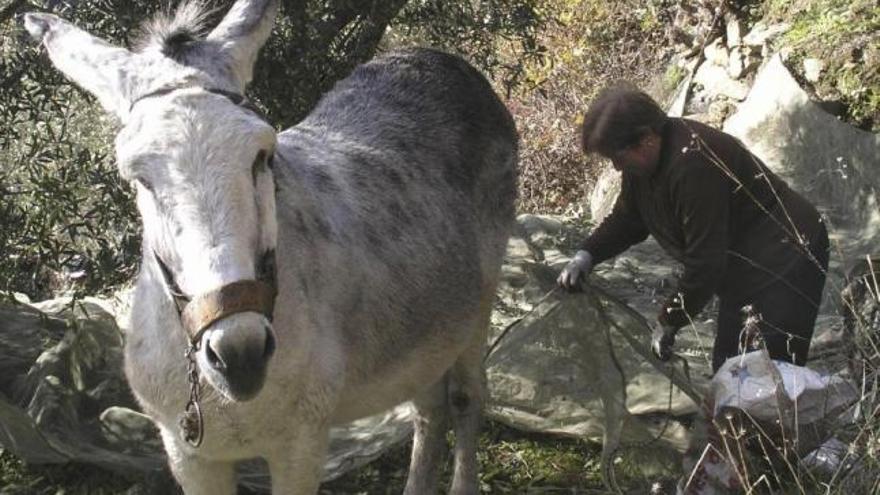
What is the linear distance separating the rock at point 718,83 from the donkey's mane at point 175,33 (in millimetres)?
6485

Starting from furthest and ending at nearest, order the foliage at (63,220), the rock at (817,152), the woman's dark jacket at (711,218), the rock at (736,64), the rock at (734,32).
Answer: the rock at (734,32) → the rock at (736,64) → the rock at (817,152) → the foliage at (63,220) → the woman's dark jacket at (711,218)

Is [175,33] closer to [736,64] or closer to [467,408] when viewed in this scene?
[467,408]

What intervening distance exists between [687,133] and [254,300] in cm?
226

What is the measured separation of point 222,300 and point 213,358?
0.55ft

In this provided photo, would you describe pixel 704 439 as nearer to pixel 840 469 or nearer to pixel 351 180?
pixel 840 469

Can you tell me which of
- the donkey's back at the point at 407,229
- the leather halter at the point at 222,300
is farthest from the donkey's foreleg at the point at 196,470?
the leather halter at the point at 222,300

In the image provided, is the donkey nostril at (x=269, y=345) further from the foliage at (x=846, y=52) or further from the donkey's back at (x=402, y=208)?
the foliage at (x=846, y=52)

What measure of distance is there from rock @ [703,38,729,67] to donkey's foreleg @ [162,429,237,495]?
7.36 meters

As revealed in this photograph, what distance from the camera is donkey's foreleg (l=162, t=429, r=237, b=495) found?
3.66 metres

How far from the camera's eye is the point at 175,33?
3.42m

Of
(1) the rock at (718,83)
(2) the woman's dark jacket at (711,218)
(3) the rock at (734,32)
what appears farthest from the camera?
(3) the rock at (734,32)

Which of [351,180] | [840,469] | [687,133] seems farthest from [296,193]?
[840,469]

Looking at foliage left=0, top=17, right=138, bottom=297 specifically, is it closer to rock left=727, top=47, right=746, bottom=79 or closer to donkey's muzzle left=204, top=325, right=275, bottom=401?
donkey's muzzle left=204, top=325, right=275, bottom=401

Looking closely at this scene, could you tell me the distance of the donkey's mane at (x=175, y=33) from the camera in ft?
11.1
